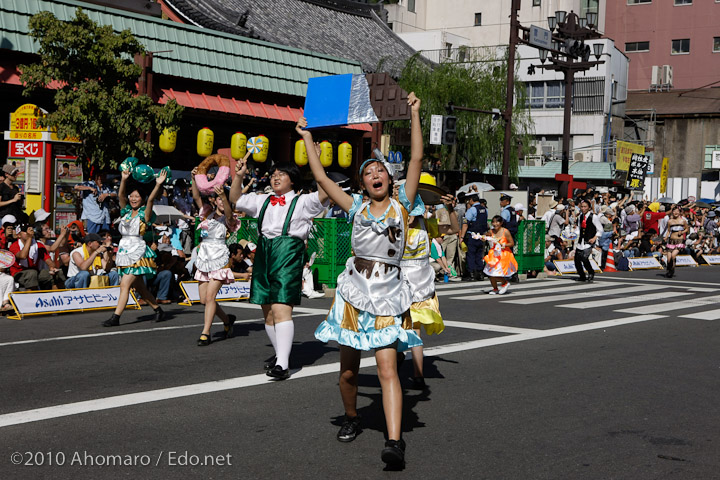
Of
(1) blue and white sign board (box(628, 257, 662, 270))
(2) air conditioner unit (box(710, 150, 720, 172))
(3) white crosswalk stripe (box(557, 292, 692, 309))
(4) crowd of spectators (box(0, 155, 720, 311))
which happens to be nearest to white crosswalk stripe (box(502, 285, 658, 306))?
(3) white crosswalk stripe (box(557, 292, 692, 309))

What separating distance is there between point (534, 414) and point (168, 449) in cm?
269

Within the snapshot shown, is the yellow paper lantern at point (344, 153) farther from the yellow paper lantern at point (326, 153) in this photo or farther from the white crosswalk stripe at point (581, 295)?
the white crosswalk stripe at point (581, 295)

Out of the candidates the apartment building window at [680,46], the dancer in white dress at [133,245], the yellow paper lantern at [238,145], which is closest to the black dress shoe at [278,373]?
the dancer in white dress at [133,245]

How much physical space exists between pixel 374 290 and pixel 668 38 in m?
62.4

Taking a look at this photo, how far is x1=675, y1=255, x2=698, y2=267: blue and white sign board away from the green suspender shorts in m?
21.5

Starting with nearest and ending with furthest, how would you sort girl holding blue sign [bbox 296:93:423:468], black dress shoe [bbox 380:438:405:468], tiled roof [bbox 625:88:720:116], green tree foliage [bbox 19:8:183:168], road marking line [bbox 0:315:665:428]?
black dress shoe [bbox 380:438:405:468] < girl holding blue sign [bbox 296:93:423:468] < road marking line [bbox 0:315:665:428] < green tree foliage [bbox 19:8:183:168] < tiled roof [bbox 625:88:720:116]

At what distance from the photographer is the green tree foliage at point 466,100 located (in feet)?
120

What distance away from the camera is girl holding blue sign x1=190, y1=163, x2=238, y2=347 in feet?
29.7

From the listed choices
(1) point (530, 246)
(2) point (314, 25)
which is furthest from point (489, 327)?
(2) point (314, 25)

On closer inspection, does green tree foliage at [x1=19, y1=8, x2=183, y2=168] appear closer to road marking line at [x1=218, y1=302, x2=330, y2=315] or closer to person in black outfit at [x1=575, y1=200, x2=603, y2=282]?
road marking line at [x1=218, y1=302, x2=330, y2=315]

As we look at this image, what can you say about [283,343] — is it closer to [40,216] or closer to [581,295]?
[40,216]

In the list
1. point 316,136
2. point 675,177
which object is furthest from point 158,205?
point 675,177

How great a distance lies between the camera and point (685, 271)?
23.5 m

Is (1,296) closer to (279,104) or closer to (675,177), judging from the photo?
(279,104)
